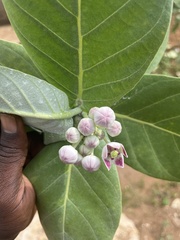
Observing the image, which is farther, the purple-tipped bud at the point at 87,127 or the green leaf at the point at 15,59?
the green leaf at the point at 15,59

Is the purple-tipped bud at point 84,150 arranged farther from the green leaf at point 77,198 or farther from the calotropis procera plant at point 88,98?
the green leaf at point 77,198

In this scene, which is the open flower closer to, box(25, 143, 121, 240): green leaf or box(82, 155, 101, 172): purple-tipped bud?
box(82, 155, 101, 172): purple-tipped bud

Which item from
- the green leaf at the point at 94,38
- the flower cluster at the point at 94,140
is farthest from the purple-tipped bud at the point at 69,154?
the green leaf at the point at 94,38

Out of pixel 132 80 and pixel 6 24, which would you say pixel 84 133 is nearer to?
pixel 132 80

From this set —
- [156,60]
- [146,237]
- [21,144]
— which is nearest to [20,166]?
[21,144]

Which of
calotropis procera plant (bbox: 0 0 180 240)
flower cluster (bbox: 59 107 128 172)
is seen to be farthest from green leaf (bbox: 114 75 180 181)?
flower cluster (bbox: 59 107 128 172)

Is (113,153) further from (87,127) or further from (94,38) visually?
(94,38)
